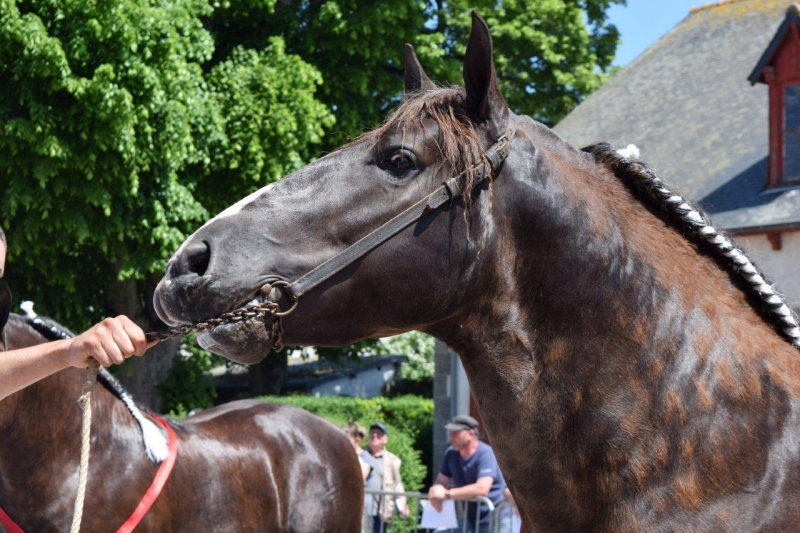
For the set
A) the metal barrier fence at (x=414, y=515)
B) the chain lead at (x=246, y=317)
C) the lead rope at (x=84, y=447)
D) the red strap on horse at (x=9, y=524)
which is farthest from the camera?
the metal barrier fence at (x=414, y=515)

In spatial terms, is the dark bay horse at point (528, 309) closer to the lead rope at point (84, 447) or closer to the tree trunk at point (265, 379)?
the lead rope at point (84, 447)

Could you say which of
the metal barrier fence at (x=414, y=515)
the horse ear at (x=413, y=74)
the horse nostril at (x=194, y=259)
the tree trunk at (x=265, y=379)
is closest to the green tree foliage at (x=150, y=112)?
the metal barrier fence at (x=414, y=515)

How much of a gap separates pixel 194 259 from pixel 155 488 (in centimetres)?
326

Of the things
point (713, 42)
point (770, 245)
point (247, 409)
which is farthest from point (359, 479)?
point (713, 42)

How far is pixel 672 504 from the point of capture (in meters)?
2.05

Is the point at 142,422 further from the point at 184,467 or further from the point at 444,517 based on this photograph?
the point at 444,517

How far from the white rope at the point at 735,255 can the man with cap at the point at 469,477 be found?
5508mm

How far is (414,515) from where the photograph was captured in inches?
356

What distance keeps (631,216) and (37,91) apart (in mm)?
10690

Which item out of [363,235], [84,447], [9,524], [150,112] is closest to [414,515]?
[9,524]

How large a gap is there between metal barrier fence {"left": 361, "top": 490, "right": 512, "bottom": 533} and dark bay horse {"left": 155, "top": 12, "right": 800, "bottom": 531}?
5185mm

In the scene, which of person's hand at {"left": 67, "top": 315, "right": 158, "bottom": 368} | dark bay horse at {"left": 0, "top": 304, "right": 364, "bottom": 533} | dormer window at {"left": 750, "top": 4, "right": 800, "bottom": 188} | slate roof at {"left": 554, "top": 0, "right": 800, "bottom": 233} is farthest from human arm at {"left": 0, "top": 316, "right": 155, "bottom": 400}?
dormer window at {"left": 750, "top": 4, "right": 800, "bottom": 188}

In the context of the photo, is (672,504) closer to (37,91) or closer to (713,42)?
(37,91)

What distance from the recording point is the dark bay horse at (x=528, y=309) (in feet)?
6.80
